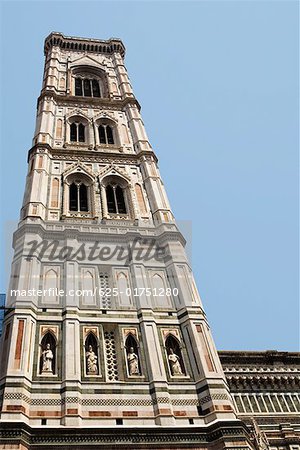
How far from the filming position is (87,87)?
1021 inches

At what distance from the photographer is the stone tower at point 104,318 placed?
9.72 metres

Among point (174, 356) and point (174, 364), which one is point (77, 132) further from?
point (174, 364)

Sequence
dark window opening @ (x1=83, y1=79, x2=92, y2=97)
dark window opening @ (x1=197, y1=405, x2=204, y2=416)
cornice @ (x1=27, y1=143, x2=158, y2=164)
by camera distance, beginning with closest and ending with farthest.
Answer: dark window opening @ (x1=197, y1=405, x2=204, y2=416), cornice @ (x1=27, y1=143, x2=158, y2=164), dark window opening @ (x1=83, y1=79, x2=92, y2=97)

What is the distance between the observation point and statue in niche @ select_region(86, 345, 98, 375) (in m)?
10.9

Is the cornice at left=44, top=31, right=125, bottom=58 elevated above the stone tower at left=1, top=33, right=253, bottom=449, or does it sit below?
above

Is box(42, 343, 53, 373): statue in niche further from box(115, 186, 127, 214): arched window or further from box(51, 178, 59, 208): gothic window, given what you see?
box(115, 186, 127, 214): arched window

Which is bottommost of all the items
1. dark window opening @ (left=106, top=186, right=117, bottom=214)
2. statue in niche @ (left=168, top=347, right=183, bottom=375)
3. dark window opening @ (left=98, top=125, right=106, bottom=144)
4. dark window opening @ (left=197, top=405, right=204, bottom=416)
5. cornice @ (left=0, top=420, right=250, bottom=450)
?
cornice @ (left=0, top=420, right=250, bottom=450)

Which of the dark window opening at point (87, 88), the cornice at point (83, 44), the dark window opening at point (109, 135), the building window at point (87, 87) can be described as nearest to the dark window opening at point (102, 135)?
the dark window opening at point (109, 135)

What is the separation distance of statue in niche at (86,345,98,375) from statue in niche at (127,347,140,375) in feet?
2.49

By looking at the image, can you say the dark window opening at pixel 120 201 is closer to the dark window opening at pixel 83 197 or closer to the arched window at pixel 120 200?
the arched window at pixel 120 200

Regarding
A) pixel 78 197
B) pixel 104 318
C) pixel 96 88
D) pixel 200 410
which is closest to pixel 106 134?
pixel 78 197

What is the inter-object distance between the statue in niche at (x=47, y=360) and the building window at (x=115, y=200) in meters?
6.34

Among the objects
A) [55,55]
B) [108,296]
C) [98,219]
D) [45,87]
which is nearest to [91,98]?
[45,87]

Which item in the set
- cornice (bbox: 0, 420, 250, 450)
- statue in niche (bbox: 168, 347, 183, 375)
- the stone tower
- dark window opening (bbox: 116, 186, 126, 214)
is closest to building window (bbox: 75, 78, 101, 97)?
the stone tower
